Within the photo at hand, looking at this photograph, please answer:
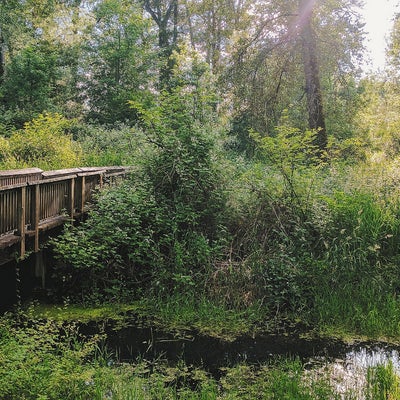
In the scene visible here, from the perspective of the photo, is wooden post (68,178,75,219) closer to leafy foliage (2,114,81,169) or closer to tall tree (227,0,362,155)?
leafy foliage (2,114,81,169)

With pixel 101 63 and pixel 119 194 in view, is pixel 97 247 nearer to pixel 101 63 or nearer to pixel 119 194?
pixel 119 194

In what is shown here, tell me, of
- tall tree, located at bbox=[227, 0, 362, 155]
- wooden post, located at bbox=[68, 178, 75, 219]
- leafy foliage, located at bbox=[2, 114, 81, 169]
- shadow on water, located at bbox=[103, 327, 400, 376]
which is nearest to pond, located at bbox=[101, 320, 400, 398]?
shadow on water, located at bbox=[103, 327, 400, 376]

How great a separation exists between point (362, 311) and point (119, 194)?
16.0 feet

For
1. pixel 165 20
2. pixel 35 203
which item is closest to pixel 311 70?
pixel 35 203

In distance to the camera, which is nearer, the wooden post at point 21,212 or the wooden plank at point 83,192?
the wooden post at point 21,212

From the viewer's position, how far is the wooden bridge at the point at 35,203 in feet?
19.2

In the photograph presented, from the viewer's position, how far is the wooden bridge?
584cm

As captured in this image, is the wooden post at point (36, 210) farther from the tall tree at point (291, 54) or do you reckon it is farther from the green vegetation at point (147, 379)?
the tall tree at point (291, 54)

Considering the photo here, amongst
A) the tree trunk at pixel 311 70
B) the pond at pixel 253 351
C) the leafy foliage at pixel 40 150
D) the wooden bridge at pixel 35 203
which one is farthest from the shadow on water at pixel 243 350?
the tree trunk at pixel 311 70

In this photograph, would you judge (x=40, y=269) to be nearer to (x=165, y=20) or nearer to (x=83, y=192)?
(x=83, y=192)

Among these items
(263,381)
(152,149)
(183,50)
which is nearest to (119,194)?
(152,149)

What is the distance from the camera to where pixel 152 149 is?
972 cm

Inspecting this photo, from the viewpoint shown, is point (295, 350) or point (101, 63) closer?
point (295, 350)

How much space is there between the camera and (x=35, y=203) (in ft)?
21.7
